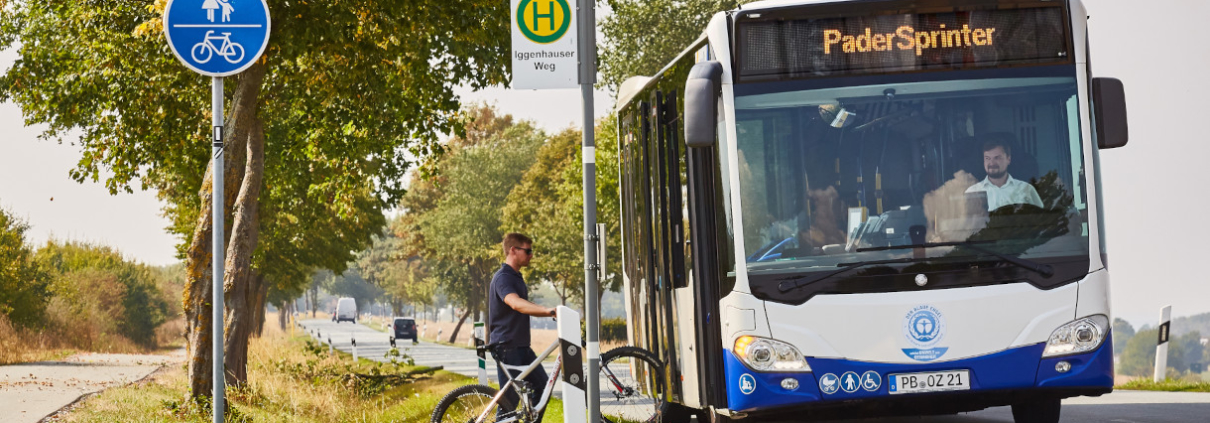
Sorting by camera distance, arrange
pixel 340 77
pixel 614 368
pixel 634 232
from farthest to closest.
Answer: pixel 340 77, pixel 634 232, pixel 614 368

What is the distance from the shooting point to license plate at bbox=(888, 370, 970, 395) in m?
7.39

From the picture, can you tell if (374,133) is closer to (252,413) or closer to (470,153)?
(252,413)

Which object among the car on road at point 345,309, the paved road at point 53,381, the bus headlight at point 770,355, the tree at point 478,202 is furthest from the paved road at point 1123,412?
the car on road at point 345,309

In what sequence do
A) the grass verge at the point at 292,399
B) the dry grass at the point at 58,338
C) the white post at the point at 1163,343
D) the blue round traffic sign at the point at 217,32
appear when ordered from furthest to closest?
the dry grass at the point at 58,338
the white post at the point at 1163,343
the grass verge at the point at 292,399
the blue round traffic sign at the point at 217,32

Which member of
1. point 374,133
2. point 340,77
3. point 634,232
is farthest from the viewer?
point 374,133

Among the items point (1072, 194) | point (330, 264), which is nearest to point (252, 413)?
point (1072, 194)

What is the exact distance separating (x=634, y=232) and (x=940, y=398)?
3.54 meters

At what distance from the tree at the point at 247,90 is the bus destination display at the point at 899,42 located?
7967 mm

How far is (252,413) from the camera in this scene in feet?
46.1

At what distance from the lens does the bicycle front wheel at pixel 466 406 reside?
8227 millimetres

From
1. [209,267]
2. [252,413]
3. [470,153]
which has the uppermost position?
[470,153]

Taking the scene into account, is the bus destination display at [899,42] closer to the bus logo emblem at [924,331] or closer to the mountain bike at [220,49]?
the bus logo emblem at [924,331]

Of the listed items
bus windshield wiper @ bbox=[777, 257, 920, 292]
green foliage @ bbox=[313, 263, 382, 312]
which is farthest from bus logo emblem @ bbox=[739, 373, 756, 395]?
green foliage @ bbox=[313, 263, 382, 312]

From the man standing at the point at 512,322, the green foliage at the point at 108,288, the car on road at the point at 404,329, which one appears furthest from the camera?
the car on road at the point at 404,329
